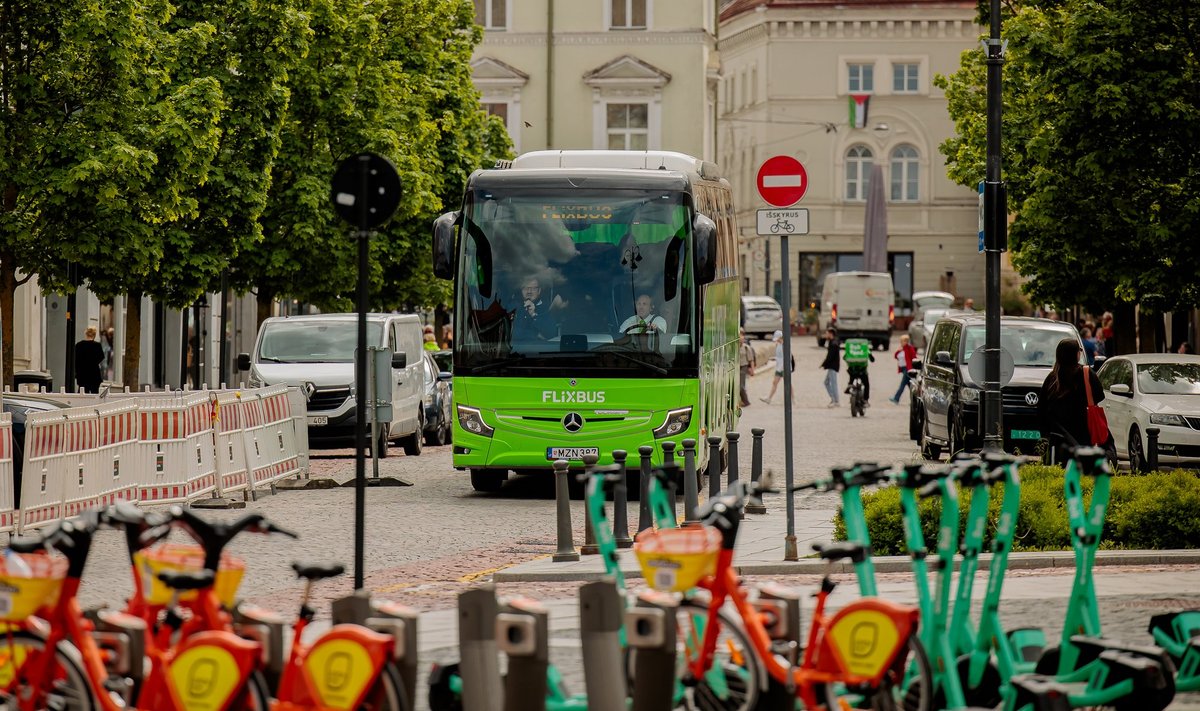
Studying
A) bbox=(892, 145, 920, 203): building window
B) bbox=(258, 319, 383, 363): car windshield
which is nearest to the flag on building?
bbox=(892, 145, 920, 203): building window

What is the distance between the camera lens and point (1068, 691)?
8.22 metres

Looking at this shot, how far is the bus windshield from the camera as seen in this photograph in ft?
69.4

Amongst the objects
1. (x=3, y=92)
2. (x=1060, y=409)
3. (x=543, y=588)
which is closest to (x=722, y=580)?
(x=543, y=588)

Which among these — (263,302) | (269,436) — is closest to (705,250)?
(269,436)

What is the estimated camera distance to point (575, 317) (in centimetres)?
2117

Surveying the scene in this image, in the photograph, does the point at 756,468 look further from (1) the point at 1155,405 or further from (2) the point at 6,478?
(1) the point at 1155,405

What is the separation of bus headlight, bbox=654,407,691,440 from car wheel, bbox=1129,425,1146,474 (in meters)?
6.66

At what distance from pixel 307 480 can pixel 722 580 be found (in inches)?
646

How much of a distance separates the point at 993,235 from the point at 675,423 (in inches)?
148

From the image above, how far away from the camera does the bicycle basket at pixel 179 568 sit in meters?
7.64

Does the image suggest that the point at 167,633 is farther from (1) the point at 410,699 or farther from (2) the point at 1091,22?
(2) the point at 1091,22

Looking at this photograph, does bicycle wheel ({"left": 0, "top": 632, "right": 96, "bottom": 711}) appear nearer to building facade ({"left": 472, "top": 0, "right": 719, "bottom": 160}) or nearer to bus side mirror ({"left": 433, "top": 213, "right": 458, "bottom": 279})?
bus side mirror ({"left": 433, "top": 213, "right": 458, "bottom": 279})

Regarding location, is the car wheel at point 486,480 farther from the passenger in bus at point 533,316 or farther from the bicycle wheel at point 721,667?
→ the bicycle wheel at point 721,667

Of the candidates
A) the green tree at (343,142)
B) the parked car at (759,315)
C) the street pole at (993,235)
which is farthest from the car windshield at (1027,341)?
the parked car at (759,315)
